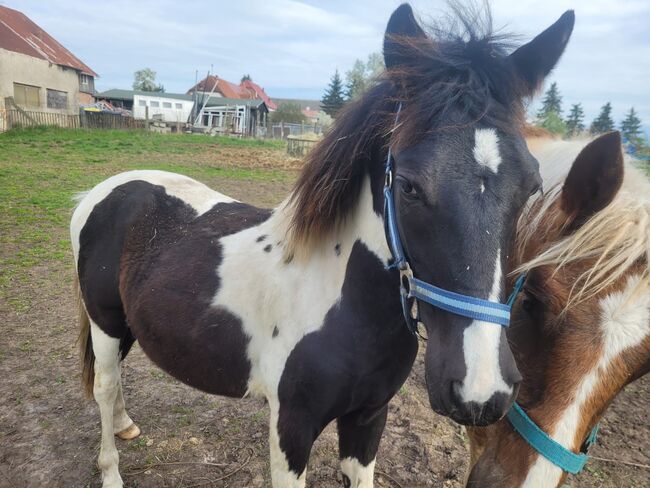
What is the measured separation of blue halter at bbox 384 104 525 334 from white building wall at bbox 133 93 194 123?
4942cm

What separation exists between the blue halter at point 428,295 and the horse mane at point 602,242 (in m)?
0.14

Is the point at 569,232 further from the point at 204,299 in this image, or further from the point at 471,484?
the point at 204,299

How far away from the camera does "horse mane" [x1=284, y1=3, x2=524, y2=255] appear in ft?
4.05

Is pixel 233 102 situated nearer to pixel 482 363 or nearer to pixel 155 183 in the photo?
pixel 155 183

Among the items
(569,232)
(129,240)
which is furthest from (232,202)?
(569,232)

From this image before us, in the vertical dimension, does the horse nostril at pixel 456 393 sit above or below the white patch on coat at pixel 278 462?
above

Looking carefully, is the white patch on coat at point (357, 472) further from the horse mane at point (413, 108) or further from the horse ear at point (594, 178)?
the horse ear at point (594, 178)

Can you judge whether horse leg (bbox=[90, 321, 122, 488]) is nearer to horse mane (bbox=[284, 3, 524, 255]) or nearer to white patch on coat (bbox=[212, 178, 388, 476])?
white patch on coat (bbox=[212, 178, 388, 476])

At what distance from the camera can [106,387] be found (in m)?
2.60

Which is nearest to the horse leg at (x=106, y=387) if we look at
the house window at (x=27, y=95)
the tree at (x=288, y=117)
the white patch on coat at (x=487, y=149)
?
the white patch on coat at (x=487, y=149)

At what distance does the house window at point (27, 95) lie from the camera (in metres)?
24.5

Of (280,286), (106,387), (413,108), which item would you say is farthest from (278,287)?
(106,387)

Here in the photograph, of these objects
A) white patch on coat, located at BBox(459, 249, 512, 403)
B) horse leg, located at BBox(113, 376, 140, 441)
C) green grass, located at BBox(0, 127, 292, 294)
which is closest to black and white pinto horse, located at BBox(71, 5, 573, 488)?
white patch on coat, located at BBox(459, 249, 512, 403)

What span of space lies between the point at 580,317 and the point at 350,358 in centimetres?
76
